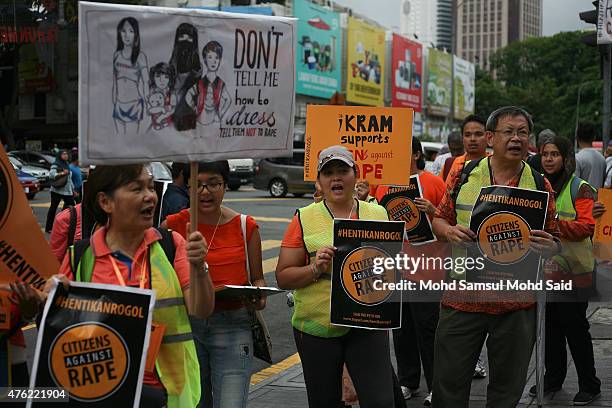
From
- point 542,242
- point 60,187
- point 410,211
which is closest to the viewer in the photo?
point 542,242

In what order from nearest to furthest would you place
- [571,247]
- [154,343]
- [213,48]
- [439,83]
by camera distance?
[154,343] → [213,48] → [571,247] → [439,83]

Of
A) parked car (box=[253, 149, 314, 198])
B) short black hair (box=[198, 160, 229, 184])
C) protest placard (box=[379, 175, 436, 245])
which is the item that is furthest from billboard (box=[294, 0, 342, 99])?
short black hair (box=[198, 160, 229, 184])

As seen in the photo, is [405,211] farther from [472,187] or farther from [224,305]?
[224,305]

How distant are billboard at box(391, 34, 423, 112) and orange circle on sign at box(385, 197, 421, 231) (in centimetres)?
5603

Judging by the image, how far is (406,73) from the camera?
6512 centimetres

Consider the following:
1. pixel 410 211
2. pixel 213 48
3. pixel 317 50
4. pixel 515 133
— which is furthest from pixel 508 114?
pixel 317 50

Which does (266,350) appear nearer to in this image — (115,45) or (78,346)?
(78,346)

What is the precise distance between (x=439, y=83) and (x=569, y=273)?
67977 mm

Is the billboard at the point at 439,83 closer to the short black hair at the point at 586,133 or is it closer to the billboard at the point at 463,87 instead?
the billboard at the point at 463,87

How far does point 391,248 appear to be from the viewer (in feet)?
15.0

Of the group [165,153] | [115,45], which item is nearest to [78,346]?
[165,153]

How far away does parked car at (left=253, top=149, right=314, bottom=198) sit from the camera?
29188 millimetres

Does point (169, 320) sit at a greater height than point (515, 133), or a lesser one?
lesser

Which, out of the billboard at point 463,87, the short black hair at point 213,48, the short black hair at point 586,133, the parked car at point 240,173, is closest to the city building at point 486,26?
the billboard at point 463,87
